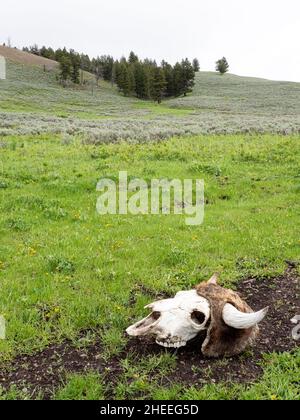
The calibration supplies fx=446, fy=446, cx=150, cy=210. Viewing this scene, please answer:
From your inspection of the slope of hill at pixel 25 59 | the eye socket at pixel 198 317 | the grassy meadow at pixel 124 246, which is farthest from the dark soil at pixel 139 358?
the slope of hill at pixel 25 59

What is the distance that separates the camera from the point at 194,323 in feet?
20.8

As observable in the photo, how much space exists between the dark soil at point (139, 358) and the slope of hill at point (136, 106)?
2439 centimetres

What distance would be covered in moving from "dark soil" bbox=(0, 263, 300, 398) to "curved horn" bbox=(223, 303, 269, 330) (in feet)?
1.99

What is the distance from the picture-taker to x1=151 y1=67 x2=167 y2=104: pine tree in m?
96.9

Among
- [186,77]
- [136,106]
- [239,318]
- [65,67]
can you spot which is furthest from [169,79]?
[239,318]

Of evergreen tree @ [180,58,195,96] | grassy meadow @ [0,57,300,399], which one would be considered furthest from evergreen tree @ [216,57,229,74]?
grassy meadow @ [0,57,300,399]

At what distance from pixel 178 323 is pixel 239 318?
915mm

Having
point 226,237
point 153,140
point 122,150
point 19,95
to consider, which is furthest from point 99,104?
point 226,237

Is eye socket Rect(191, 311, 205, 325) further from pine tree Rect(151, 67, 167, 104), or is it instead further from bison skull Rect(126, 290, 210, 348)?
pine tree Rect(151, 67, 167, 104)

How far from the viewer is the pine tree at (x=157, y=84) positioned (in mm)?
96950

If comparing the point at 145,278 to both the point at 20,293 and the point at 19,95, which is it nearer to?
the point at 20,293

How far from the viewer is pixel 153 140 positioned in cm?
2836

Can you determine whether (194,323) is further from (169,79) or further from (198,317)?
(169,79)

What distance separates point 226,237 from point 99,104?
77.1 meters
